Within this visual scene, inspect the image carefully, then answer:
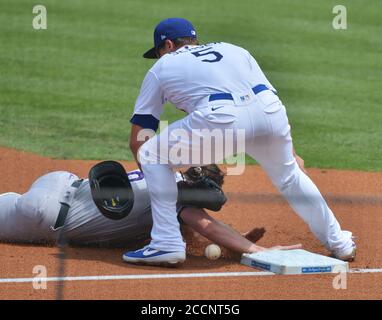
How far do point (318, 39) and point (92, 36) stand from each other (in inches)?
122

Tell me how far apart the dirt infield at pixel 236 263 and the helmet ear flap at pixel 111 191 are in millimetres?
286

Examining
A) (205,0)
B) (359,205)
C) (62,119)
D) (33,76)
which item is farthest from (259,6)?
(359,205)

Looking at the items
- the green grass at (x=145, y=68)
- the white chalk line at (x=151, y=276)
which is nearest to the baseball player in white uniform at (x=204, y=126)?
the white chalk line at (x=151, y=276)

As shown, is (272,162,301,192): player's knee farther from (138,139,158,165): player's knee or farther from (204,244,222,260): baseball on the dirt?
(138,139,158,165): player's knee

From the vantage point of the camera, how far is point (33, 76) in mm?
10469

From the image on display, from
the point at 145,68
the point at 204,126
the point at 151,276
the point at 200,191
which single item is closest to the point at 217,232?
the point at 200,191

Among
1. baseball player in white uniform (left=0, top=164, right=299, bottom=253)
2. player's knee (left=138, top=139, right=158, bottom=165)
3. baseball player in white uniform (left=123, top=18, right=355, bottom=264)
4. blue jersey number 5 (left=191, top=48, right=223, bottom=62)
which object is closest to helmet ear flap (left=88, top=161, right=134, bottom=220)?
baseball player in white uniform (left=0, top=164, right=299, bottom=253)

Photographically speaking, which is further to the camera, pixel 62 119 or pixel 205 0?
pixel 205 0

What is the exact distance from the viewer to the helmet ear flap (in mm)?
5453

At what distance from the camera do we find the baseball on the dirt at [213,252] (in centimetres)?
545

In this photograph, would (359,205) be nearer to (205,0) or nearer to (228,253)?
(228,253)

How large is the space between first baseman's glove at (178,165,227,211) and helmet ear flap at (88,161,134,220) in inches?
12.9

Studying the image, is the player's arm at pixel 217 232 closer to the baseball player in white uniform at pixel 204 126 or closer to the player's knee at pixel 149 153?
the baseball player in white uniform at pixel 204 126

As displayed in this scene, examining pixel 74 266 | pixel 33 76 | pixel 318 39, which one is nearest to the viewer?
pixel 74 266
